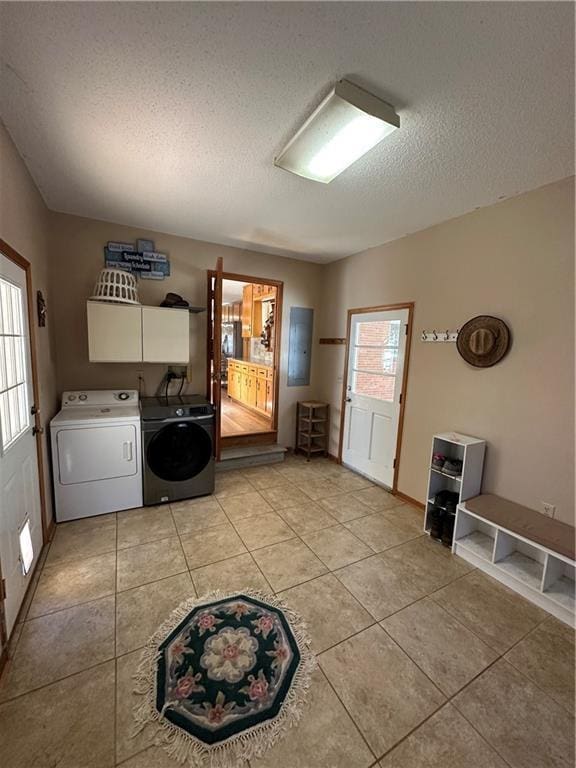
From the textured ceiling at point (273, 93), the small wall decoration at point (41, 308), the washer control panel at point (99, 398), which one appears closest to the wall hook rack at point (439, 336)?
the textured ceiling at point (273, 93)

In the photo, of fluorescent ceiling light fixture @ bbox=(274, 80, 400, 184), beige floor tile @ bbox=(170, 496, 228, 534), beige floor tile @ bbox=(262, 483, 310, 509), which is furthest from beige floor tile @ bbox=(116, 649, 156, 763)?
fluorescent ceiling light fixture @ bbox=(274, 80, 400, 184)

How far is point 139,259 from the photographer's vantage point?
323 cm

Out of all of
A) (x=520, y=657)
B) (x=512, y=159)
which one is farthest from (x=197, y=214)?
(x=520, y=657)

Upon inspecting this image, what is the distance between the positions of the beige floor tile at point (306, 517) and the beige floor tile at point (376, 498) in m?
0.51

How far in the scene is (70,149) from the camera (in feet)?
6.23

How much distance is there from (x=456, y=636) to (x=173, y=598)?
1.66m

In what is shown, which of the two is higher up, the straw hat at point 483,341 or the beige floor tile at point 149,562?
the straw hat at point 483,341

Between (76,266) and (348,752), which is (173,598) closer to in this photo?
(348,752)

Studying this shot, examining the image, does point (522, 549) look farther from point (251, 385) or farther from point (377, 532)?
point (251, 385)

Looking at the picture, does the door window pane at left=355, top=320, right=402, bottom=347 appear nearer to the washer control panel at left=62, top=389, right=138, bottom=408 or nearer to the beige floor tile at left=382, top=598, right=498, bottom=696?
the beige floor tile at left=382, top=598, right=498, bottom=696

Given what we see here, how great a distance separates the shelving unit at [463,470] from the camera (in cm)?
238

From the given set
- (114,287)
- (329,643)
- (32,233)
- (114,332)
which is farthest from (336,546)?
(32,233)

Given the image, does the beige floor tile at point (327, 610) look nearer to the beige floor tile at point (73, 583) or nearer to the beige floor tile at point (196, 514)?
the beige floor tile at point (196, 514)

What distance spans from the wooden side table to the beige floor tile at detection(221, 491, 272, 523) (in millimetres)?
1258
